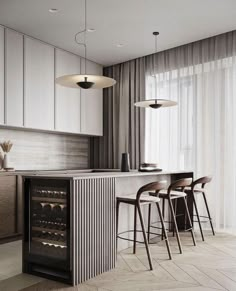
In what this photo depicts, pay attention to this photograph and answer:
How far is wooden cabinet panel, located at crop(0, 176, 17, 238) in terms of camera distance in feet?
13.1

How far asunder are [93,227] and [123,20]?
8.68 ft

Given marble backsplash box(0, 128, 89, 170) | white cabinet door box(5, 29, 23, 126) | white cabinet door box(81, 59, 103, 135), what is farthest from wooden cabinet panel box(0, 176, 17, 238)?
white cabinet door box(81, 59, 103, 135)

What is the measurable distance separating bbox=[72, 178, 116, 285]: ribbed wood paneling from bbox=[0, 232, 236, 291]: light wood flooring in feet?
0.32

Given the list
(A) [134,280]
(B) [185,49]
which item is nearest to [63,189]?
(A) [134,280]

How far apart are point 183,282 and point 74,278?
85 cm

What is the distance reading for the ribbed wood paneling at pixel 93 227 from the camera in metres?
2.64

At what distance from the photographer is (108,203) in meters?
2.98

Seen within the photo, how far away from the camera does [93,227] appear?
281 centimetres

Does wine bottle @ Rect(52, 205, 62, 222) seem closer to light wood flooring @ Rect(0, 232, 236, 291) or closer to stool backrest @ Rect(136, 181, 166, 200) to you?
light wood flooring @ Rect(0, 232, 236, 291)

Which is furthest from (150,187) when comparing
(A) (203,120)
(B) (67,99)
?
(B) (67,99)

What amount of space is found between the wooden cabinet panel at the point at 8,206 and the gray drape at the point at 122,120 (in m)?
2.22

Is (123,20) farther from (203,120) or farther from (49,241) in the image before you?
(49,241)

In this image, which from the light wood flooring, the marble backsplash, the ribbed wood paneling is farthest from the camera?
the marble backsplash

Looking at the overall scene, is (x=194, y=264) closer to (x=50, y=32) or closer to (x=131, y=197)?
(x=131, y=197)
